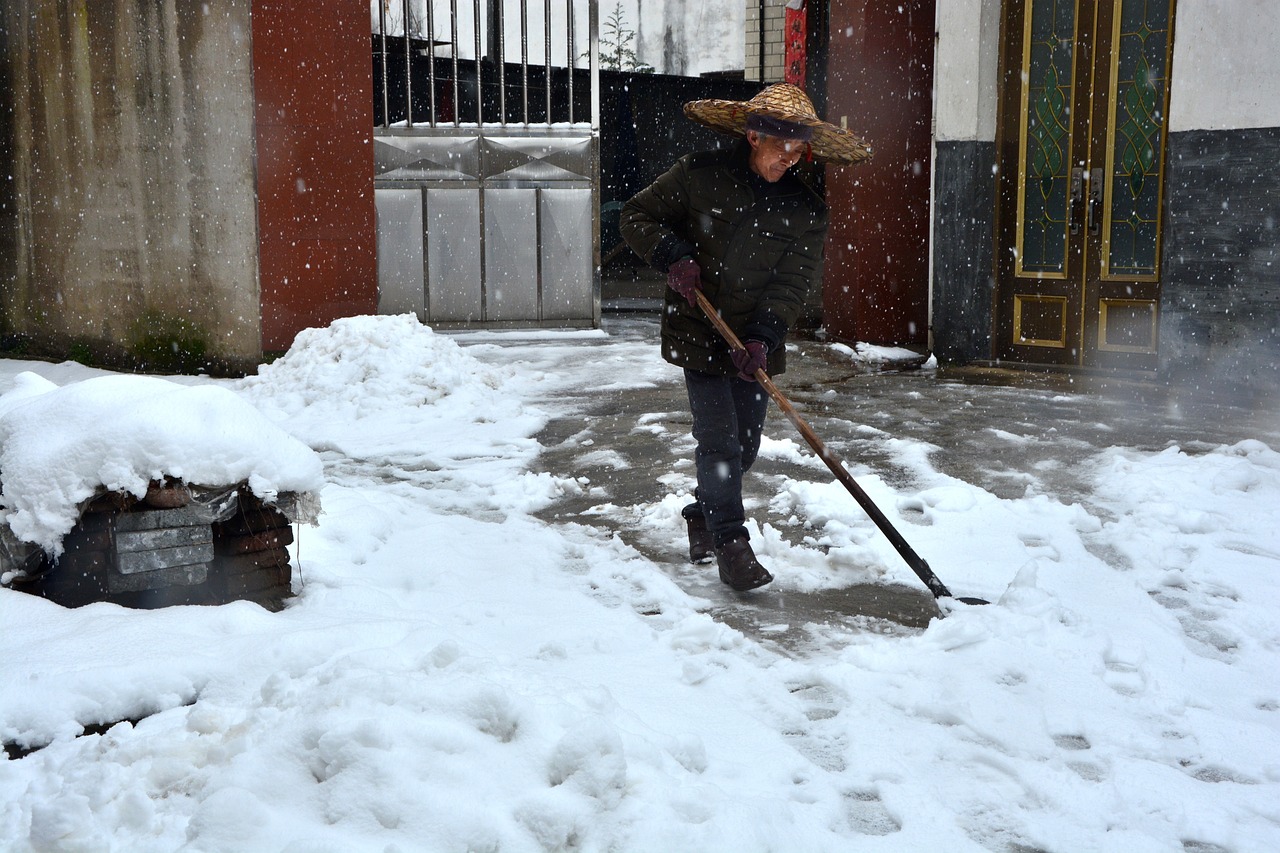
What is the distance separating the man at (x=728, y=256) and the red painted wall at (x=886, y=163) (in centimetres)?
657

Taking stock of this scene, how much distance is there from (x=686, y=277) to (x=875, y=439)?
304 centimetres

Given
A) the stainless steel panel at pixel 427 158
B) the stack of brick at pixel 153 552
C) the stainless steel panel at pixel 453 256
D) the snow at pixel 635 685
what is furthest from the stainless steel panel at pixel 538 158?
the stack of brick at pixel 153 552

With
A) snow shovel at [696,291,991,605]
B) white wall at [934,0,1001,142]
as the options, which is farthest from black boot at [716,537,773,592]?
white wall at [934,0,1001,142]

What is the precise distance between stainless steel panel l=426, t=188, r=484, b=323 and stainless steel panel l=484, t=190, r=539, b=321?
0.35ft

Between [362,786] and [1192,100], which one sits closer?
[362,786]

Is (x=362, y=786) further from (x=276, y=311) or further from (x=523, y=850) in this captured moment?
(x=276, y=311)

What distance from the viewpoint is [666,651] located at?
404 centimetres

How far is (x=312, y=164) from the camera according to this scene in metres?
10.1

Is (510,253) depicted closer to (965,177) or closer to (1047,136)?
(965,177)

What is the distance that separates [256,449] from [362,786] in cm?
162

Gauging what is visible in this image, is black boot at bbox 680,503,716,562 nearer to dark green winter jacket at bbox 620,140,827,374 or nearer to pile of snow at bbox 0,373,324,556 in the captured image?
dark green winter jacket at bbox 620,140,827,374

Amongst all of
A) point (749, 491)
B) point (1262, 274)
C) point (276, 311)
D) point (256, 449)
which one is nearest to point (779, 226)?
point (749, 491)

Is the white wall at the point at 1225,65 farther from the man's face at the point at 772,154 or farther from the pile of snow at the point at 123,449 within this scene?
the pile of snow at the point at 123,449

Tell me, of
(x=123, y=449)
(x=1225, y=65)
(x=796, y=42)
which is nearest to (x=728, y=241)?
(x=123, y=449)
